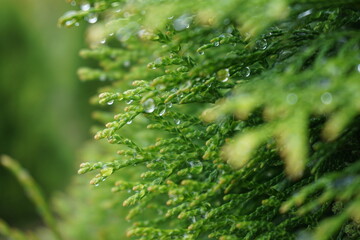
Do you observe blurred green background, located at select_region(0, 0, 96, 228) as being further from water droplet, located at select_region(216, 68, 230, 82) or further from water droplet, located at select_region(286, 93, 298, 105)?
water droplet, located at select_region(286, 93, 298, 105)

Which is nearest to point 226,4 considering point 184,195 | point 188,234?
point 184,195

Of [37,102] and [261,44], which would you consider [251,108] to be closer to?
[261,44]

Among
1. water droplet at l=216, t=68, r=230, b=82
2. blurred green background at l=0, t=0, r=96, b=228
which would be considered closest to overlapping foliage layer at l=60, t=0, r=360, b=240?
water droplet at l=216, t=68, r=230, b=82

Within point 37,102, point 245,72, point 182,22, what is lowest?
point 37,102

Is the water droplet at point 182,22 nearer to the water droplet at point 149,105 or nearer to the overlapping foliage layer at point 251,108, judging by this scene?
the overlapping foliage layer at point 251,108

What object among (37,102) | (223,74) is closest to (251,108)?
(223,74)
